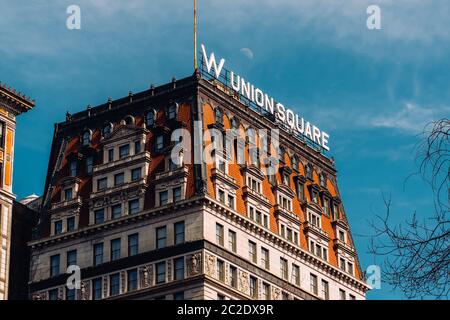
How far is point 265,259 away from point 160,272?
12.5 m

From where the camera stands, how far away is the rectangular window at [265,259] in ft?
417

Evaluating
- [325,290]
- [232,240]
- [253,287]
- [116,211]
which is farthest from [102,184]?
[325,290]

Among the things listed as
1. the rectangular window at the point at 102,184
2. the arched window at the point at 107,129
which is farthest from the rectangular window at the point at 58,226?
the arched window at the point at 107,129

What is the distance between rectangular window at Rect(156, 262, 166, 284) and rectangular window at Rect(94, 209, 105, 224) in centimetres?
956

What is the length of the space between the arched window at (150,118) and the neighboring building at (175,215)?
0.10 meters

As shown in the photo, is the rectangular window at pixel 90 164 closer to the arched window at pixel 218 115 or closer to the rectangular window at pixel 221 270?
the arched window at pixel 218 115

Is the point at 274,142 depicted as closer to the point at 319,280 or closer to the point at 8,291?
the point at 319,280

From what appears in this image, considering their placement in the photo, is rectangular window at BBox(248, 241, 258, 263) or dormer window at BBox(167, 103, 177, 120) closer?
rectangular window at BBox(248, 241, 258, 263)

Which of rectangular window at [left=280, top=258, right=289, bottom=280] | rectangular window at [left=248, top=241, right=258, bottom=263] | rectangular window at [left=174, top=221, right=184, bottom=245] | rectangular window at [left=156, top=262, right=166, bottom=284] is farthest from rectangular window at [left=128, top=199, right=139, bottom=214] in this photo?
rectangular window at [left=280, top=258, right=289, bottom=280]

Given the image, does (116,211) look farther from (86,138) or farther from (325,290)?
(325,290)

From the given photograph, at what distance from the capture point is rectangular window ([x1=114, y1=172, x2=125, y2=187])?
420ft

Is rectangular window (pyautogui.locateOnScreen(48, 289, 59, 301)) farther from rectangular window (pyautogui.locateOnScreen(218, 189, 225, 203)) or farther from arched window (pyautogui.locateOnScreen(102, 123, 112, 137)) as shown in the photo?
rectangular window (pyautogui.locateOnScreen(218, 189, 225, 203))
